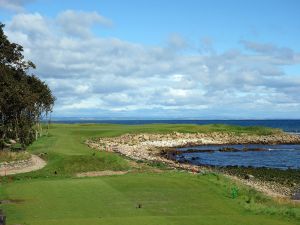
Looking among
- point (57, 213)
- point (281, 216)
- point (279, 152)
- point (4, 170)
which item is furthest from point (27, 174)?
point (279, 152)

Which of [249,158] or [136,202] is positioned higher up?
[136,202]

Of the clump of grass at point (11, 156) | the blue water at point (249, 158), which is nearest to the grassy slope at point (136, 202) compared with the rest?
the clump of grass at point (11, 156)

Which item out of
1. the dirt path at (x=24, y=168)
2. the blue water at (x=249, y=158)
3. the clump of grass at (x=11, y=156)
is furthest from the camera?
the blue water at (x=249, y=158)

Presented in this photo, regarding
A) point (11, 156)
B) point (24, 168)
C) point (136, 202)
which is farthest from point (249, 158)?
point (136, 202)

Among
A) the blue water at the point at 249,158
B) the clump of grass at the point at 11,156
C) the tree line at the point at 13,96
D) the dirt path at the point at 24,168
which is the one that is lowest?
the blue water at the point at 249,158

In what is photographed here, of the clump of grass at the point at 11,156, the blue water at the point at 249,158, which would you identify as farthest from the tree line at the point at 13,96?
the blue water at the point at 249,158

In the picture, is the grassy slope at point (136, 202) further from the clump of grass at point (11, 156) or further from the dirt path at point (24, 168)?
the clump of grass at point (11, 156)

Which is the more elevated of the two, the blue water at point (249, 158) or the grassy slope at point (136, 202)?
the grassy slope at point (136, 202)

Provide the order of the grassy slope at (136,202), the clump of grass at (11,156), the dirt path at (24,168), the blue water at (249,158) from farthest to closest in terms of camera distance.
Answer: the blue water at (249,158) → the clump of grass at (11,156) → the dirt path at (24,168) → the grassy slope at (136,202)

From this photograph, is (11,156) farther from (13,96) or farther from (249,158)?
(249,158)

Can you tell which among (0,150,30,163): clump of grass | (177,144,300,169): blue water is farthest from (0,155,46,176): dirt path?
(177,144,300,169): blue water

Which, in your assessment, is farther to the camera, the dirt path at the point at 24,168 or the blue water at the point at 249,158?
the blue water at the point at 249,158

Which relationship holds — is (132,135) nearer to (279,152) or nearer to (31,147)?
(279,152)

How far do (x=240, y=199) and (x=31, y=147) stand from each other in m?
38.7
